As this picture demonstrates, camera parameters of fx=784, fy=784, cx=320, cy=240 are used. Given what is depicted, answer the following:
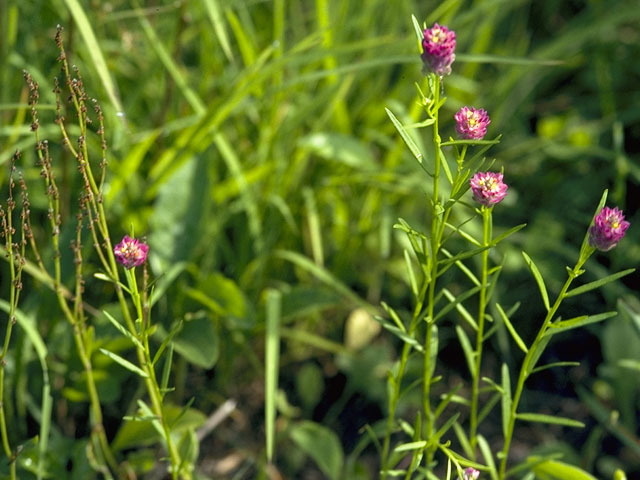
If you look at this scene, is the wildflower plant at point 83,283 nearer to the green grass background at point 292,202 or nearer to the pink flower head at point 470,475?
the green grass background at point 292,202

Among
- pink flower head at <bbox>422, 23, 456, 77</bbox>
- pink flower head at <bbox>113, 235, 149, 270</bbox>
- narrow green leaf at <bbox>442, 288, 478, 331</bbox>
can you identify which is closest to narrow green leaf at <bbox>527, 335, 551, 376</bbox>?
narrow green leaf at <bbox>442, 288, 478, 331</bbox>

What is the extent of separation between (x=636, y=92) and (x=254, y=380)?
1114mm

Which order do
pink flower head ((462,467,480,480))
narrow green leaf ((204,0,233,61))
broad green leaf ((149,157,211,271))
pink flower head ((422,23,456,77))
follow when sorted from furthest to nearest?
broad green leaf ((149,157,211,271)), narrow green leaf ((204,0,233,61)), pink flower head ((462,467,480,480)), pink flower head ((422,23,456,77))

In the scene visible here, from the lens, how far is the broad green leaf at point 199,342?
3.67ft

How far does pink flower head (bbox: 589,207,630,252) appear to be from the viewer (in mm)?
723

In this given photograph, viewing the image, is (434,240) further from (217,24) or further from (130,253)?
(217,24)

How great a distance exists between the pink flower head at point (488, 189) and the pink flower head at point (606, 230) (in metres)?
0.09

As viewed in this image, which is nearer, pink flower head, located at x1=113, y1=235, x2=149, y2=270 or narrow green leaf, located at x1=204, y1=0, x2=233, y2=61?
pink flower head, located at x1=113, y1=235, x2=149, y2=270

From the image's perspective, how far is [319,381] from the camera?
143 centimetres

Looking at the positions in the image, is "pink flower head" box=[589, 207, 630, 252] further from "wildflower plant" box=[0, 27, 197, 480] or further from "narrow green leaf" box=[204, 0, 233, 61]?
"narrow green leaf" box=[204, 0, 233, 61]

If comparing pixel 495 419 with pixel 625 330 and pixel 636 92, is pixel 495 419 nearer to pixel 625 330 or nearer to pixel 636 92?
pixel 625 330

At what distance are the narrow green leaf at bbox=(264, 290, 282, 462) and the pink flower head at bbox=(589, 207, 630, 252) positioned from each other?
49 centimetres

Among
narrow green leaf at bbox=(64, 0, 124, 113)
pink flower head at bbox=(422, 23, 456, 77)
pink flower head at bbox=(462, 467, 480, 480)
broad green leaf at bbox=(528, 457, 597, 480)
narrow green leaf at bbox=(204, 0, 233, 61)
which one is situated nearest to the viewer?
pink flower head at bbox=(422, 23, 456, 77)

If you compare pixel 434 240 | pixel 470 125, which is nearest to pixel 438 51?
pixel 470 125
